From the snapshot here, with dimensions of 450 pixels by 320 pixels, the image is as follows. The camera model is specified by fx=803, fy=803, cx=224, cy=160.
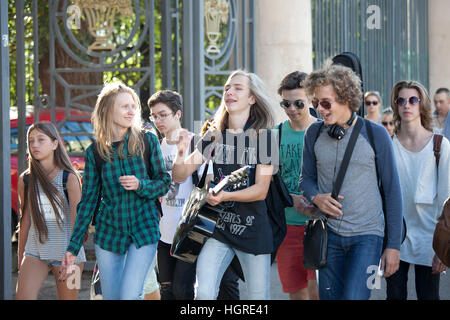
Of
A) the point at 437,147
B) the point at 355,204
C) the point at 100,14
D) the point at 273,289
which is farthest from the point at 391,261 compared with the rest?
the point at 100,14

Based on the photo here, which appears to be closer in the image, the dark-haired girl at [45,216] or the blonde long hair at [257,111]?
the blonde long hair at [257,111]

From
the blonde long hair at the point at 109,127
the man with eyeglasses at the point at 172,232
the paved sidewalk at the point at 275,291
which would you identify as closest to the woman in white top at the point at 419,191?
the man with eyeglasses at the point at 172,232

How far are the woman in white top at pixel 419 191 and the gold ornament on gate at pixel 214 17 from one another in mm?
4305

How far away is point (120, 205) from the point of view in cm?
467

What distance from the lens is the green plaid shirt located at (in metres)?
4.64

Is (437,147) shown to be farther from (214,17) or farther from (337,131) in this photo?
(214,17)

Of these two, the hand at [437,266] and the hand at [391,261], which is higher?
the hand at [391,261]

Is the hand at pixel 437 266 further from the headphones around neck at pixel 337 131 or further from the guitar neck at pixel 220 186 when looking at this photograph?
the guitar neck at pixel 220 186

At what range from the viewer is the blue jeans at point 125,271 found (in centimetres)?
460

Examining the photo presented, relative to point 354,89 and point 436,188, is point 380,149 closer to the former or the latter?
point 354,89

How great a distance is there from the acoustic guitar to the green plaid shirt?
6.4 inches

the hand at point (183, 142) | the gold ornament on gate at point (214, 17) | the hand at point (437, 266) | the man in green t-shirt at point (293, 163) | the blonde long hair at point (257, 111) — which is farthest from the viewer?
the gold ornament on gate at point (214, 17)

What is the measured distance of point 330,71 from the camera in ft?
15.2

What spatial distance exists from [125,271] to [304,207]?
1176 mm
